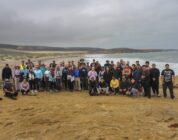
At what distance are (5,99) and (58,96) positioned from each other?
7.83 feet

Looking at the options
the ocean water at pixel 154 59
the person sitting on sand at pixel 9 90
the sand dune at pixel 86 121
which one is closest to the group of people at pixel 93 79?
the person sitting on sand at pixel 9 90

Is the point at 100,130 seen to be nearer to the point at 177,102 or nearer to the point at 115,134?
the point at 115,134

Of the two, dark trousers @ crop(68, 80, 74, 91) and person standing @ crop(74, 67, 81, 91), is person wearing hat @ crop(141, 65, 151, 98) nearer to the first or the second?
person standing @ crop(74, 67, 81, 91)

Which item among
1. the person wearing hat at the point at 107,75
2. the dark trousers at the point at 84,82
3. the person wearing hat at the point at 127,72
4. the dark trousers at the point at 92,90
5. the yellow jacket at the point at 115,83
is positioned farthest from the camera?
the dark trousers at the point at 84,82

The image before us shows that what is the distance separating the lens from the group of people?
15984mm

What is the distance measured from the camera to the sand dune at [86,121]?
8.95 m

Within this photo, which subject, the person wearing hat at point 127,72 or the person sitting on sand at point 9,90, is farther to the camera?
the person wearing hat at point 127,72

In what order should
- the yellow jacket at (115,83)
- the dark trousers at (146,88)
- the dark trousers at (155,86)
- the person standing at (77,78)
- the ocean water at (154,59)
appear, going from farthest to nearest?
the ocean water at (154,59) < the person standing at (77,78) < the yellow jacket at (115,83) < the dark trousers at (155,86) < the dark trousers at (146,88)

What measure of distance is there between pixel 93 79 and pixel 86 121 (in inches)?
262

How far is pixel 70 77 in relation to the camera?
693 inches

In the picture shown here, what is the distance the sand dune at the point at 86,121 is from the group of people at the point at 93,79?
94.9 inches

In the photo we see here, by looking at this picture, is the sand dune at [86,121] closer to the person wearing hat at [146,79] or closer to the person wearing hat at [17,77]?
the person wearing hat at [146,79]

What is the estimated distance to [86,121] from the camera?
33.4 feet

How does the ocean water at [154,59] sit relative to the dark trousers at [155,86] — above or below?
below
